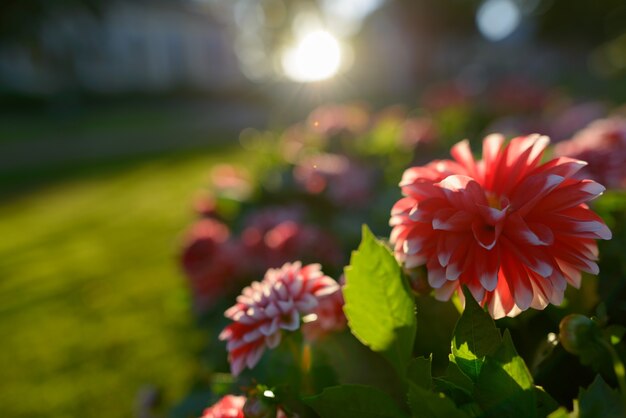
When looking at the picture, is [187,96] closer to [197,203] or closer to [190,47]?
[190,47]

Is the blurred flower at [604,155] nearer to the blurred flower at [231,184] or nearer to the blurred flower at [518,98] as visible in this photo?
the blurred flower at [231,184]

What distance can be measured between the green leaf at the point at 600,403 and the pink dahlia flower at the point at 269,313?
349 mm

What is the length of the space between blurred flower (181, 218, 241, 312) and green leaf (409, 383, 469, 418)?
1.30 m

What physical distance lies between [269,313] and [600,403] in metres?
0.41

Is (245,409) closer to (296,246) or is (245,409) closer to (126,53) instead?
(296,246)

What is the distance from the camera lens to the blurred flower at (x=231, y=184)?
2607 millimetres

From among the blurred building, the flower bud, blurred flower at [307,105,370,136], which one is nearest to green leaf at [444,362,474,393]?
the flower bud

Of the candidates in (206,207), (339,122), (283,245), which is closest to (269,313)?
(283,245)

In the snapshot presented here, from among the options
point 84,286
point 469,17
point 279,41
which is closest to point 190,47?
point 279,41

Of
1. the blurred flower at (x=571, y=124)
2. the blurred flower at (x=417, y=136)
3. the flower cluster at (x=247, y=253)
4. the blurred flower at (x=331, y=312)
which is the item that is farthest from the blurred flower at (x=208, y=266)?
the blurred flower at (x=571, y=124)

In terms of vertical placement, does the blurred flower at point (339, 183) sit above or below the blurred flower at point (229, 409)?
below

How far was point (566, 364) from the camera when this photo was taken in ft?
2.92

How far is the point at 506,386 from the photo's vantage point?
2.22 ft

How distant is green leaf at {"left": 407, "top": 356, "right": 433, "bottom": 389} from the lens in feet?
2.47
